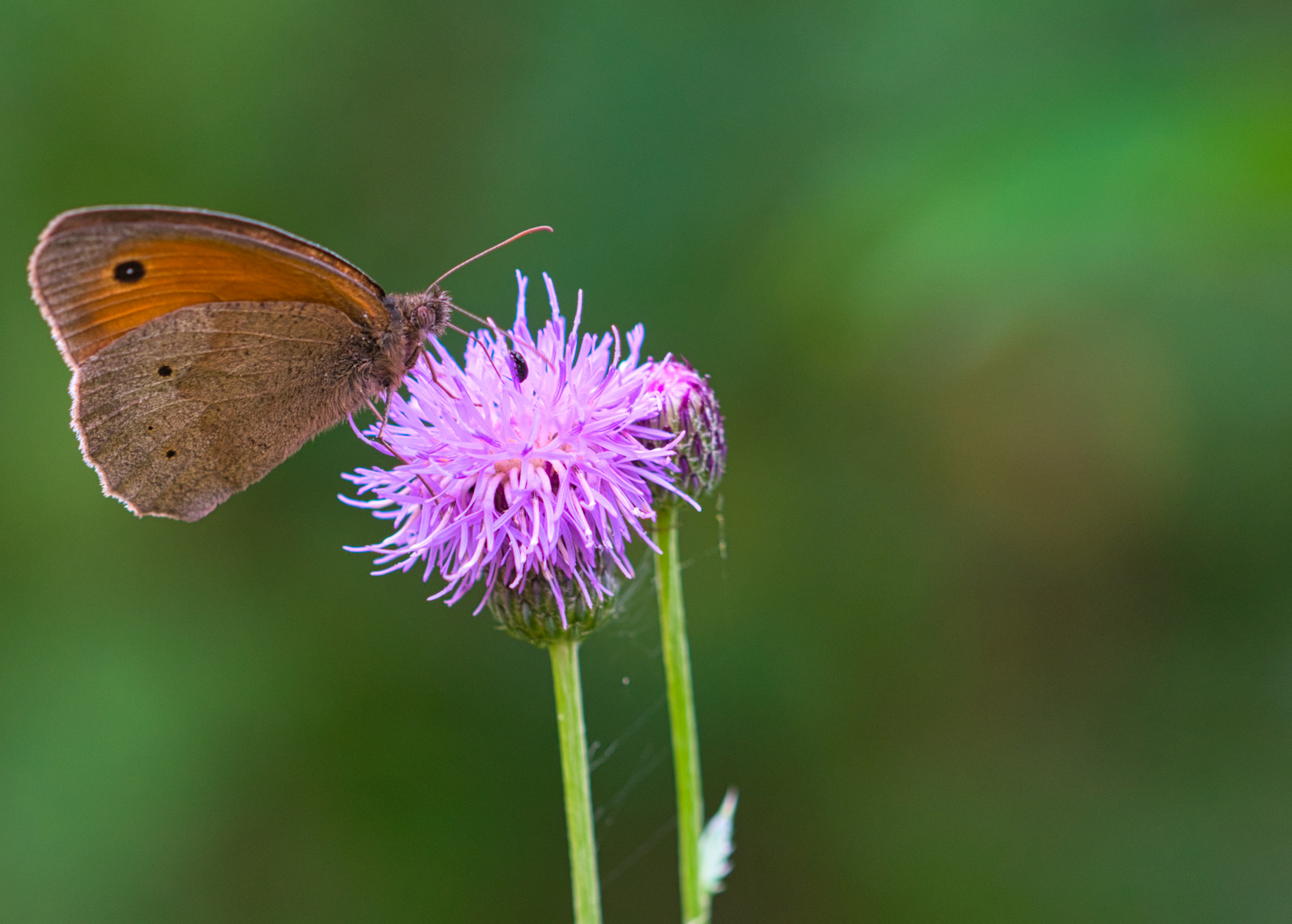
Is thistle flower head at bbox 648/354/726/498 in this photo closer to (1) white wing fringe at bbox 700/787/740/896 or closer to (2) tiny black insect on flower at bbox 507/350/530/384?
(2) tiny black insect on flower at bbox 507/350/530/384

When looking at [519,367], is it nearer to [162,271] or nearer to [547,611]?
[547,611]

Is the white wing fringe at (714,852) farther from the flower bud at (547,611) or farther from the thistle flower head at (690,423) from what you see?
the thistle flower head at (690,423)

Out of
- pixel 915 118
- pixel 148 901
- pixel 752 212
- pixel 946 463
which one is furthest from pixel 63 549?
pixel 915 118

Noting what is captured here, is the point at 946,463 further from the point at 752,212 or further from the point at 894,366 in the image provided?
the point at 752,212

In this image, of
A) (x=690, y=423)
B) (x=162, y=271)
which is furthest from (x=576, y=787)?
(x=162, y=271)

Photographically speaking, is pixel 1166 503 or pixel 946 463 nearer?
pixel 1166 503

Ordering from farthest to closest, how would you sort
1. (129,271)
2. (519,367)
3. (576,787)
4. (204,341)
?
(204,341) < (129,271) < (519,367) < (576,787)
